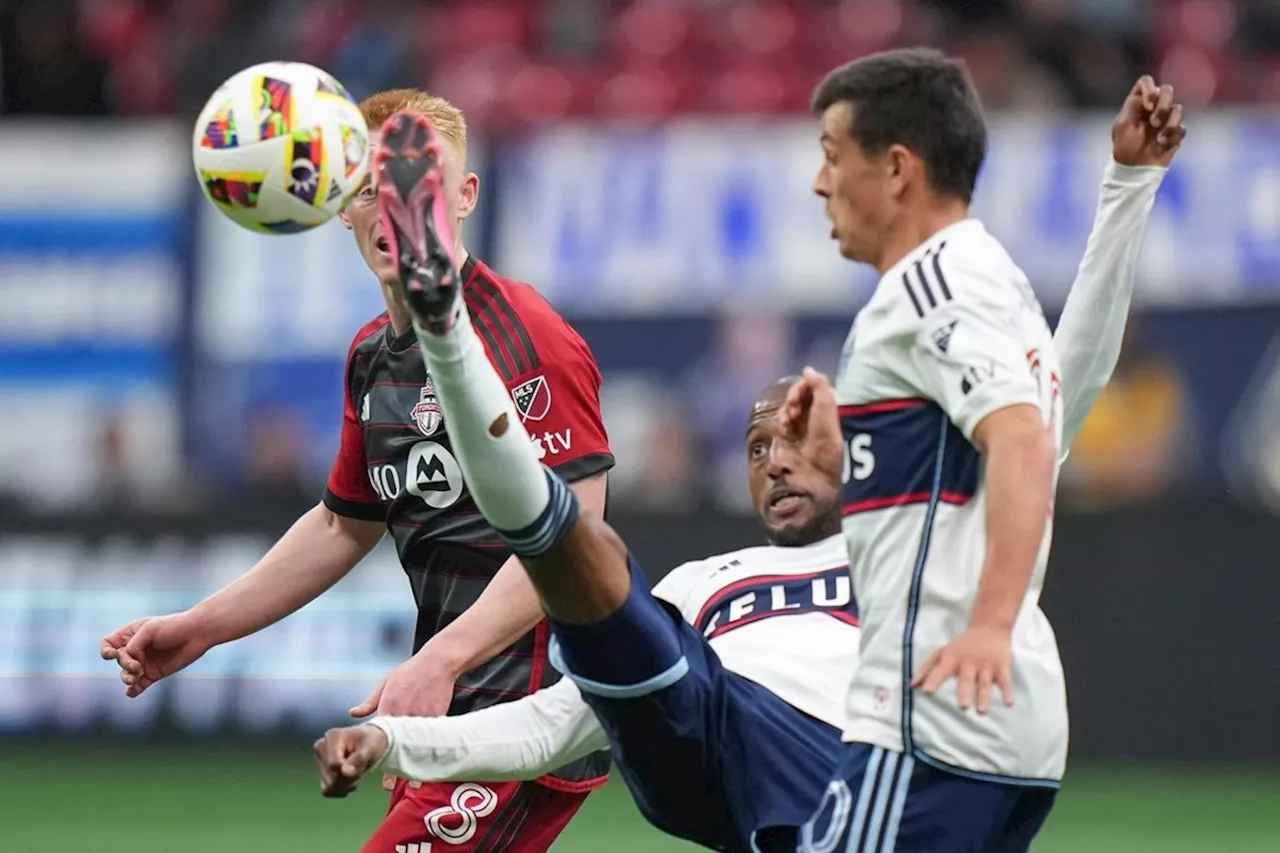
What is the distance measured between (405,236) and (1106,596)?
759 cm

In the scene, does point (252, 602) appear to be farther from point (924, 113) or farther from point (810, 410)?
point (924, 113)

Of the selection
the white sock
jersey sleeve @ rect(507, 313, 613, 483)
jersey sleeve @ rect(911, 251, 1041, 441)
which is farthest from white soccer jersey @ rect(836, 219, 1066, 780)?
jersey sleeve @ rect(507, 313, 613, 483)

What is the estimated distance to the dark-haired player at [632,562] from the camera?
12.0 ft

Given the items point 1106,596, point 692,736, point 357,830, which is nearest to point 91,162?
point 357,830

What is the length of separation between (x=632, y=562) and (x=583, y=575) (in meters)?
0.20

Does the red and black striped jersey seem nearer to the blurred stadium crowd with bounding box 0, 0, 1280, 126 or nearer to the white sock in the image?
the white sock

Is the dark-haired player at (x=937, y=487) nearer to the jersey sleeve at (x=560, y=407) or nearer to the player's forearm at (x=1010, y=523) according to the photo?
the player's forearm at (x=1010, y=523)

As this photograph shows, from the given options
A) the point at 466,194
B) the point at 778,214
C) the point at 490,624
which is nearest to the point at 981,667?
the point at 490,624

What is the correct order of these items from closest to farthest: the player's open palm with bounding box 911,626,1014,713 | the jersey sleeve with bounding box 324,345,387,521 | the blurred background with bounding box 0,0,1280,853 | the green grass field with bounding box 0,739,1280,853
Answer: the player's open palm with bounding box 911,626,1014,713 < the jersey sleeve with bounding box 324,345,387,521 < the green grass field with bounding box 0,739,1280,853 < the blurred background with bounding box 0,0,1280,853

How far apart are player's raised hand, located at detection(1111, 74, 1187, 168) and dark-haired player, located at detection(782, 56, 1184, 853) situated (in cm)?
60

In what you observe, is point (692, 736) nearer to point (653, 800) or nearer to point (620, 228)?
point (653, 800)

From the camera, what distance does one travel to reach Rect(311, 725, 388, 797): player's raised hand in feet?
12.9

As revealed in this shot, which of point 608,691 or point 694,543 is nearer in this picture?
point 608,691

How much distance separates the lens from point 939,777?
3.67m
